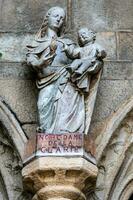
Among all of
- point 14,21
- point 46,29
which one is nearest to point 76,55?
point 46,29

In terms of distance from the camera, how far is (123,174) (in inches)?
212

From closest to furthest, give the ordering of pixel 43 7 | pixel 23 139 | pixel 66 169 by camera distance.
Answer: pixel 66 169 → pixel 23 139 → pixel 43 7

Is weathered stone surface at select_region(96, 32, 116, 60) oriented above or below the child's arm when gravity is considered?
below

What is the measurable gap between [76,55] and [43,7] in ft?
2.85

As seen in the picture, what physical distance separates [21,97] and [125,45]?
0.98 meters

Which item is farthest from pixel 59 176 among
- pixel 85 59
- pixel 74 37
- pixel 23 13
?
pixel 23 13

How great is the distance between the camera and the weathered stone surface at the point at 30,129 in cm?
545

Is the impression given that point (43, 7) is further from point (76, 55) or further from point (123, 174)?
point (123, 174)

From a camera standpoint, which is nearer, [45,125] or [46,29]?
[45,125]

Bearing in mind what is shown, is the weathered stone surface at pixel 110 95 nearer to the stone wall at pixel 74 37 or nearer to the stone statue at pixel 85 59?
the stone wall at pixel 74 37

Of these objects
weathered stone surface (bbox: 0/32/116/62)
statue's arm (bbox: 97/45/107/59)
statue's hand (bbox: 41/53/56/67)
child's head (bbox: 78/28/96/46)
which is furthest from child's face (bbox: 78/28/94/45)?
weathered stone surface (bbox: 0/32/116/62)

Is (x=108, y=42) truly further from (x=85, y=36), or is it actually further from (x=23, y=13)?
(x=23, y=13)

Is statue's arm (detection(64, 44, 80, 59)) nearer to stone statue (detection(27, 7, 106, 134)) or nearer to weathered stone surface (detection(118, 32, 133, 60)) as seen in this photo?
stone statue (detection(27, 7, 106, 134))

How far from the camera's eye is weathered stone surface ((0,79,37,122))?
5586 mm
